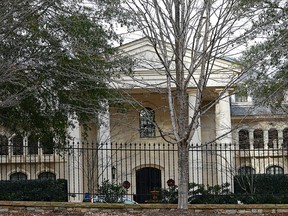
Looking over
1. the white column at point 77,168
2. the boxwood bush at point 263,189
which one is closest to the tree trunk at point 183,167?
the boxwood bush at point 263,189

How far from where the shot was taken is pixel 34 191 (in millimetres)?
18531

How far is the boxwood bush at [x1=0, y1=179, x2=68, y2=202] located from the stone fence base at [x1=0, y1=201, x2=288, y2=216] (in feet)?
5.69

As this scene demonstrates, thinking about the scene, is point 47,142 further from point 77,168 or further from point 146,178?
point 146,178

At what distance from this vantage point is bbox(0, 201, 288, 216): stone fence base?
1616cm

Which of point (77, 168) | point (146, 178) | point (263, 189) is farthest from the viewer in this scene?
point (146, 178)

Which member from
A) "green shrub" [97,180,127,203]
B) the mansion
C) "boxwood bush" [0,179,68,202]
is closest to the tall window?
"boxwood bush" [0,179,68,202]

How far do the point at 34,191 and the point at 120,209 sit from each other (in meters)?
3.43

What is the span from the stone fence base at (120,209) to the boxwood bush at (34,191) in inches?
68.3

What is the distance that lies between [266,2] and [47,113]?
25.2ft

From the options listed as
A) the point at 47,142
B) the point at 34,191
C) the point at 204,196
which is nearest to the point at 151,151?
the point at 47,142

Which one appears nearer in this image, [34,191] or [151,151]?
[34,191]

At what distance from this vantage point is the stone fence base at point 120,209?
1616cm

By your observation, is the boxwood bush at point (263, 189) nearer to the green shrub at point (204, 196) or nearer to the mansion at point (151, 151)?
the green shrub at point (204, 196)

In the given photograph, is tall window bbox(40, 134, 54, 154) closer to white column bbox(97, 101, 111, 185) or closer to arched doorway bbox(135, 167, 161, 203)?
white column bbox(97, 101, 111, 185)
